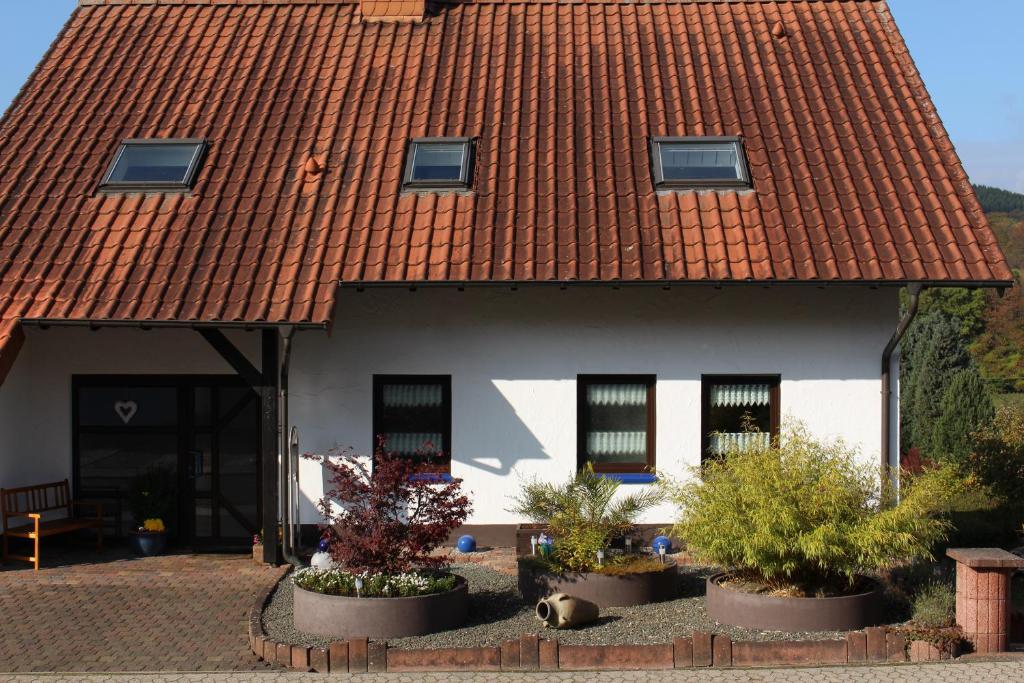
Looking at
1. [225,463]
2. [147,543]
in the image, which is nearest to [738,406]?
[225,463]

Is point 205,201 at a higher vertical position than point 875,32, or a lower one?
lower

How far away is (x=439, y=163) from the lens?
14.3m

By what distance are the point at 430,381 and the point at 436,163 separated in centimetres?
275

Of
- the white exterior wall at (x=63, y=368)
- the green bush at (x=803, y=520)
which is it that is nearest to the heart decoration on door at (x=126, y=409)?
the white exterior wall at (x=63, y=368)

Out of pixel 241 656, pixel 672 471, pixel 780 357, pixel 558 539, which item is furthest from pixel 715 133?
pixel 241 656

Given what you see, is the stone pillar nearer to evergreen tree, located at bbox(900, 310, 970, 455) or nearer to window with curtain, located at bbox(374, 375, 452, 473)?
window with curtain, located at bbox(374, 375, 452, 473)

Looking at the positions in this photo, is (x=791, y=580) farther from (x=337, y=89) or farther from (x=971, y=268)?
(x=337, y=89)

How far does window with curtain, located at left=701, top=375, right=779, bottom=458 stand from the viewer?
13445mm

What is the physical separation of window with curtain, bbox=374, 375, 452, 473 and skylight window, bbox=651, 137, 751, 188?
3626 mm

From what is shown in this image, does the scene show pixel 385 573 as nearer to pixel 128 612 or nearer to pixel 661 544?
pixel 128 612

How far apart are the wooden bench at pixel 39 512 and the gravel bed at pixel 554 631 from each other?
3.39m

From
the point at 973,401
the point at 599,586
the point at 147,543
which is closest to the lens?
the point at 599,586

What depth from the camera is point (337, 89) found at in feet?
51.6

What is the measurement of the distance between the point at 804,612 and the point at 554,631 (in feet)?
6.73
